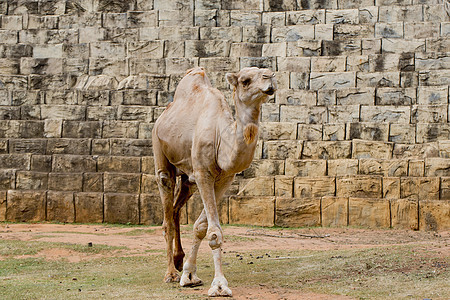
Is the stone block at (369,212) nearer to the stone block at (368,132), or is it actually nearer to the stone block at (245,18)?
the stone block at (368,132)

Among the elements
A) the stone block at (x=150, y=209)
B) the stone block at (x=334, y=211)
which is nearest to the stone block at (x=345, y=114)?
the stone block at (x=334, y=211)

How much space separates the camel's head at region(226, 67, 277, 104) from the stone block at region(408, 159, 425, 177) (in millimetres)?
8270

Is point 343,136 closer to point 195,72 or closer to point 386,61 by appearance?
point 386,61

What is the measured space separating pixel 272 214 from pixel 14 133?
7.75 metres

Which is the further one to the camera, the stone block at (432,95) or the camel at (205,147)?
the stone block at (432,95)

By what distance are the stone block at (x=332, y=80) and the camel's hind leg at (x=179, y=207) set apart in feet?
31.7

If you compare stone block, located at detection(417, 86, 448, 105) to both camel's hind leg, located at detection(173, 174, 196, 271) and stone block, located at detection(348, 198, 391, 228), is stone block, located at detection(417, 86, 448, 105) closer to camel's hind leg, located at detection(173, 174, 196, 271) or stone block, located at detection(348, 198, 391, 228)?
stone block, located at detection(348, 198, 391, 228)

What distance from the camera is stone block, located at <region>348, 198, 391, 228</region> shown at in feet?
47.1

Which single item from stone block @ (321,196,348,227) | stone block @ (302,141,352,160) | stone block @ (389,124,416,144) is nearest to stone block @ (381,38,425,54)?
stone block @ (389,124,416,144)

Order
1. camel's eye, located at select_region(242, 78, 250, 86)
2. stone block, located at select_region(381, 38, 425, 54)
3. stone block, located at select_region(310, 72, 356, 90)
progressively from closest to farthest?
camel's eye, located at select_region(242, 78, 250, 86) → stone block, located at select_region(310, 72, 356, 90) → stone block, located at select_region(381, 38, 425, 54)

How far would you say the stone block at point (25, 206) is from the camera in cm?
1634

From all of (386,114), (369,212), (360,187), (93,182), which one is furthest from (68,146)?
(386,114)

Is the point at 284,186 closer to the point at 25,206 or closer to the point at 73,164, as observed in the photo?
the point at 73,164

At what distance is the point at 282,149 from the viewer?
52.6 feet
